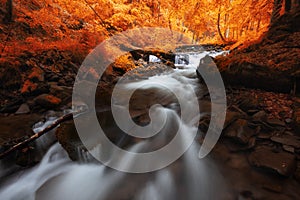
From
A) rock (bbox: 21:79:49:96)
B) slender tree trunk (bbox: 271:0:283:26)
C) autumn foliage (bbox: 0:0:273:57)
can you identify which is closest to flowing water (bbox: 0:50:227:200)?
rock (bbox: 21:79:49:96)

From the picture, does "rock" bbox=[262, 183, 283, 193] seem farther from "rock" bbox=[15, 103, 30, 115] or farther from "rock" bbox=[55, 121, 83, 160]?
"rock" bbox=[15, 103, 30, 115]

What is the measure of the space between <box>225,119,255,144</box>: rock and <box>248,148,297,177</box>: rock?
0.37 meters

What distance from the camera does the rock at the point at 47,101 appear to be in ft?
17.5

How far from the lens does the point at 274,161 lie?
10.5ft

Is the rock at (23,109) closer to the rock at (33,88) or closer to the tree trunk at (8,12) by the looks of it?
the rock at (33,88)

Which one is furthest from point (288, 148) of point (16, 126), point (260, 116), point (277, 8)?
point (277, 8)

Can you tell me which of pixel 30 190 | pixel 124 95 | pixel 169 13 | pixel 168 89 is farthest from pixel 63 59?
pixel 169 13

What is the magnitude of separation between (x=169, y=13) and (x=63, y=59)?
405 inches

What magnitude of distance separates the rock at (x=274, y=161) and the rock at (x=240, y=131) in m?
0.37

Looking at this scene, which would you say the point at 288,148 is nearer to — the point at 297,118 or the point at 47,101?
the point at 297,118

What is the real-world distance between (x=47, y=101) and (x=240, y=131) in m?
5.67

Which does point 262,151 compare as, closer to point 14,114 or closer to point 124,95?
point 124,95

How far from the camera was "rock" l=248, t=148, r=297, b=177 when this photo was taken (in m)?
3.03

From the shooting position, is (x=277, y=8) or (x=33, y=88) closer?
(x=33, y=88)
